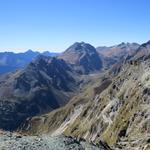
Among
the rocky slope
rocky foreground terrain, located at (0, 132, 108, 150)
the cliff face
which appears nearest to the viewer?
rocky foreground terrain, located at (0, 132, 108, 150)

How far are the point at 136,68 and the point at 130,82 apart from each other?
1362cm

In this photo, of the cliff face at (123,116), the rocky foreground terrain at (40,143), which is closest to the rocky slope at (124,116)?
the cliff face at (123,116)

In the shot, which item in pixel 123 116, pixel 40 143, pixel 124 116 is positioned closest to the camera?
pixel 40 143

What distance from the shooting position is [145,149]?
93.9m

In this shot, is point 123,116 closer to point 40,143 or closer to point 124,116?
point 124,116

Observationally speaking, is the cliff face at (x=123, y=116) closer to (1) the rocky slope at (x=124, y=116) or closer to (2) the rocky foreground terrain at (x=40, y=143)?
(1) the rocky slope at (x=124, y=116)

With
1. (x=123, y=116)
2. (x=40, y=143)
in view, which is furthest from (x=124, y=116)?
(x=40, y=143)

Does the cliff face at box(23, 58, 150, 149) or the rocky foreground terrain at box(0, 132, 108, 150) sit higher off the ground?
the rocky foreground terrain at box(0, 132, 108, 150)

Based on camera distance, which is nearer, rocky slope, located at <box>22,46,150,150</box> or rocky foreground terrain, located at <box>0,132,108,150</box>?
rocky foreground terrain, located at <box>0,132,108,150</box>

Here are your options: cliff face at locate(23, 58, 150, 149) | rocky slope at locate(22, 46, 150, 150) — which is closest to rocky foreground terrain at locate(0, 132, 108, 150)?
rocky slope at locate(22, 46, 150, 150)

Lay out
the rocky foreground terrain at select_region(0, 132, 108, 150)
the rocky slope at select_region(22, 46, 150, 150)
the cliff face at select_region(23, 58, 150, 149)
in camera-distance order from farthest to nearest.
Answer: the cliff face at select_region(23, 58, 150, 149) → the rocky slope at select_region(22, 46, 150, 150) → the rocky foreground terrain at select_region(0, 132, 108, 150)

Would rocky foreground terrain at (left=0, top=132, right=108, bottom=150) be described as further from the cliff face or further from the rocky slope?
the cliff face

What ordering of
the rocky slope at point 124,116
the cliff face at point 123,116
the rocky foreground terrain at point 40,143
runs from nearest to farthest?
the rocky foreground terrain at point 40,143
the rocky slope at point 124,116
the cliff face at point 123,116

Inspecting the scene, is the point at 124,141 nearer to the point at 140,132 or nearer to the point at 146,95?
the point at 140,132
